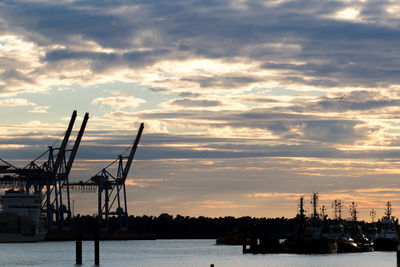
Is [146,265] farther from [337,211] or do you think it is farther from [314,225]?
[337,211]

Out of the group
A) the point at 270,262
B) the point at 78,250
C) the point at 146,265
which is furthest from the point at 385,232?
the point at 78,250

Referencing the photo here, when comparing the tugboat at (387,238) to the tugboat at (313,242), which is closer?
the tugboat at (313,242)

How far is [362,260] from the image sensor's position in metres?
135

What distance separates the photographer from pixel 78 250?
9981 centimetres

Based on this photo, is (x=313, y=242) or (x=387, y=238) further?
(x=387, y=238)

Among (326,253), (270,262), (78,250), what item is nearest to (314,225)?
(326,253)

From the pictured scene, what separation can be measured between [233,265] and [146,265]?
13328 mm

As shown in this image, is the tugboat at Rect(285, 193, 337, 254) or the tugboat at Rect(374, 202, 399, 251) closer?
the tugboat at Rect(285, 193, 337, 254)

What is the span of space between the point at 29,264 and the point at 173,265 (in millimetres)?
22187

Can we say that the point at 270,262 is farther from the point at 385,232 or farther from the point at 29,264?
the point at 385,232

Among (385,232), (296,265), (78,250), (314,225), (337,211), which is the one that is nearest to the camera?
(78,250)

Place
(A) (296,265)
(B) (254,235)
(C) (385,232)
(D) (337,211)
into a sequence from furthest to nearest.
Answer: (D) (337,211) → (C) (385,232) → (B) (254,235) → (A) (296,265)

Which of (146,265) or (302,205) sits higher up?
(302,205)

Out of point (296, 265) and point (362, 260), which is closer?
point (296, 265)
